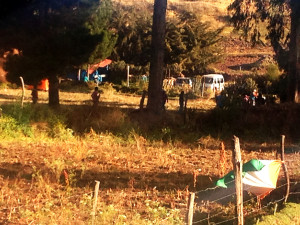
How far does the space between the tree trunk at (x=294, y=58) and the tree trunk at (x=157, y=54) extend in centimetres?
494

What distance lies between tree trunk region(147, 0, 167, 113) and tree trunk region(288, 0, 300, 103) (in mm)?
4940

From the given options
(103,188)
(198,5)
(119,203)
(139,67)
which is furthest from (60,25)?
(198,5)

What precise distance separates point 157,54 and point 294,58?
18.1ft

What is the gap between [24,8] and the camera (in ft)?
53.0

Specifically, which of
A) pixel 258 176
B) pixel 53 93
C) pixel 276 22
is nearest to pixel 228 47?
pixel 276 22

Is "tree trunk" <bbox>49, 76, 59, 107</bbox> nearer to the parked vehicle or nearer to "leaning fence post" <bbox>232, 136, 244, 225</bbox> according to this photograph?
"leaning fence post" <bbox>232, 136, 244, 225</bbox>

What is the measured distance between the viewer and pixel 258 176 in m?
7.28

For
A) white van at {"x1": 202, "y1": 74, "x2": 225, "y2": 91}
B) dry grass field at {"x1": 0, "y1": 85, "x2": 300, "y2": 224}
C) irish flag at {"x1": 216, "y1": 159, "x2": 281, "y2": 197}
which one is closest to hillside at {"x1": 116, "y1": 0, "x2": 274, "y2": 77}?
white van at {"x1": 202, "y1": 74, "x2": 225, "y2": 91}

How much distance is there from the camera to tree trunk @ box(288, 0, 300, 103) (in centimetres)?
1952

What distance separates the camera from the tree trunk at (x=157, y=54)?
18.0 meters

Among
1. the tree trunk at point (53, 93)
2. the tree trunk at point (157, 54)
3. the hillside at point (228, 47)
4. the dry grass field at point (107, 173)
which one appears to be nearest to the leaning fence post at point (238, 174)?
the dry grass field at point (107, 173)

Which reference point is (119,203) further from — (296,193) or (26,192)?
(296,193)

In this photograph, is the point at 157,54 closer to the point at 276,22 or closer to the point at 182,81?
the point at 276,22

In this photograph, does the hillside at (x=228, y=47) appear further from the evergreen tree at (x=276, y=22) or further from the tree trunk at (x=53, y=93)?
the tree trunk at (x=53, y=93)
